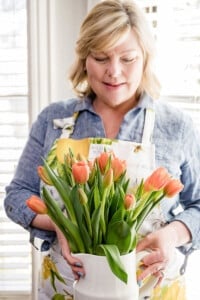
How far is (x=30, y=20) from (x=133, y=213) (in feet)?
3.78

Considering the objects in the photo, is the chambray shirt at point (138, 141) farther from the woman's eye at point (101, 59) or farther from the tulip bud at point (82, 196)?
Answer: the tulip bud at point (82, 196)

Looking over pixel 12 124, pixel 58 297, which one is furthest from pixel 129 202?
pixel 12 124

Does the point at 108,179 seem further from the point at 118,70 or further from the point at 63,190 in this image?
the point at 118,70

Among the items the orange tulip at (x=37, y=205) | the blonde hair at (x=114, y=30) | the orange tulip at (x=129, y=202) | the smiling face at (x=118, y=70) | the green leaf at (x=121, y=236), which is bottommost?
the green leaf at (x=121, y=236)

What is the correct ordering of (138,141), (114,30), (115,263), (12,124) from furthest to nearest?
(12,124) → (138,141) → (114,30) → (115,263)

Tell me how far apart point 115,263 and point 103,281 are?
54 millimetres

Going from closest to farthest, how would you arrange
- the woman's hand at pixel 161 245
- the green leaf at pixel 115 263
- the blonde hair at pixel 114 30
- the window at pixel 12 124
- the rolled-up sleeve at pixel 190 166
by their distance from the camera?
the green leaf at pixel 115 263 < the woman's hand at pixel 161 245 < the blonde hair at pixel 114 30 < the rolled-up sleeve at pixel 190 166 < the window at pixel 12 124

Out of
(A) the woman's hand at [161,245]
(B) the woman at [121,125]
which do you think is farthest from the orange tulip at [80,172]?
(B) the woman at [121,125]

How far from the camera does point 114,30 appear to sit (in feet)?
3.65

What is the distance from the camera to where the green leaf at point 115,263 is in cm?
70

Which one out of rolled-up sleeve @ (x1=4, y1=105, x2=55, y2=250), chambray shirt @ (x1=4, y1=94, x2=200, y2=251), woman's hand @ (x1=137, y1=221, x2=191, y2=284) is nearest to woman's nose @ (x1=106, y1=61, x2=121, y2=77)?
chambray shirt @ (x1=4, y1=94, x2=200, y2=251)

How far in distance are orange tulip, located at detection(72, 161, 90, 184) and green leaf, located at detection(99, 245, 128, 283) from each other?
0.36 feet

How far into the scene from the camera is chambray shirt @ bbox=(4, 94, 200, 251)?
1.20 metres

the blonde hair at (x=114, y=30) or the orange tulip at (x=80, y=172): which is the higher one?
the blonde hair at (x=114, y=30)
